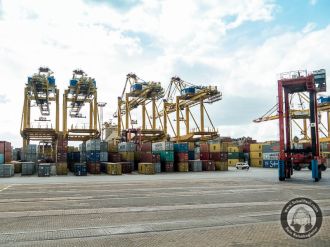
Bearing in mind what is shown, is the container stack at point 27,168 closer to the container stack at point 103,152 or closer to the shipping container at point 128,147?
the container stack at point 103,152

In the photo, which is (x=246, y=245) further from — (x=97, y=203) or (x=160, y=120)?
(x=160, y=120)

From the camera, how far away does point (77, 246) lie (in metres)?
8.85

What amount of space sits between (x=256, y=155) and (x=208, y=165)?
862 inches

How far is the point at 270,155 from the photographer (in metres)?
71.4

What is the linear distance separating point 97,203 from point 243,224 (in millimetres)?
8118

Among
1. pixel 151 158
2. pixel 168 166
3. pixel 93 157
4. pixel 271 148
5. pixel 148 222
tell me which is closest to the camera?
pixel 148 222

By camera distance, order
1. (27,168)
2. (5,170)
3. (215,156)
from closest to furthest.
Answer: (5,170) < (27,168) < (215,156)

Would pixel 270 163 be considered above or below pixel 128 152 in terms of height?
below

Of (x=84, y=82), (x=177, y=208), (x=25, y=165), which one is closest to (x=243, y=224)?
(x=177, y=208)

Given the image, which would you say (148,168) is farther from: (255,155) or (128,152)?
(255,155)

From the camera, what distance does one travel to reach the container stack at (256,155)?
249 ft

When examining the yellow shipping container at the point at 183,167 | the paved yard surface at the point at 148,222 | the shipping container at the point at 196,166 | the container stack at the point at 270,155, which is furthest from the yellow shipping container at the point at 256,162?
the paved yard surface at the point at 148,222

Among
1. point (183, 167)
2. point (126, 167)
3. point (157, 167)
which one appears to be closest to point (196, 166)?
point (183, 167)

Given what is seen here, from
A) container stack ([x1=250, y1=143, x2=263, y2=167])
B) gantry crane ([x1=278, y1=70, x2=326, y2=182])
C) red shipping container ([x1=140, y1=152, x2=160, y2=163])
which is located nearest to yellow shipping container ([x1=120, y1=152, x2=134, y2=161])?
red shipping container ([x1=140, y1=152, x2=160, y2=163])
